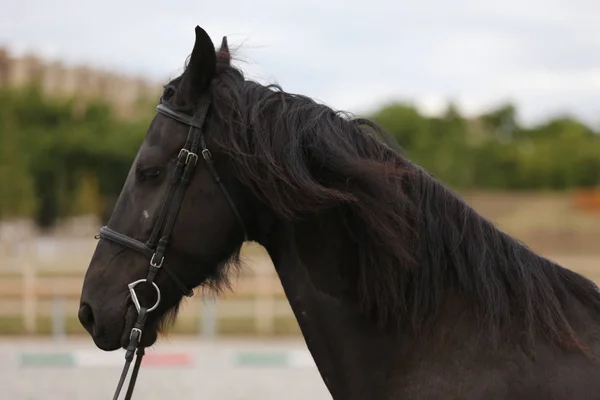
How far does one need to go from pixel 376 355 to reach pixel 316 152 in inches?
27.9

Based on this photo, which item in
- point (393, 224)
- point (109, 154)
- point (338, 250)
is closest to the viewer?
point (393, 224)

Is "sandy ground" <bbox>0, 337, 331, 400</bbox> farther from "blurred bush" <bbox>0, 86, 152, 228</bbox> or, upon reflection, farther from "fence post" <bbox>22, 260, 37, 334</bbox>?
"blurred bush" <bbox>0, 86, 152, 228</bbox>

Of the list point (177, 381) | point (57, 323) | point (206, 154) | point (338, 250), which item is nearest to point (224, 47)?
point (206, 154)

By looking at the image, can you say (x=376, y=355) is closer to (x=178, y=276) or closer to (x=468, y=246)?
(x=468, y=246)

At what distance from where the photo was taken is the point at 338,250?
273 centimetres

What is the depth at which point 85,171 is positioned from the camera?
204 feet

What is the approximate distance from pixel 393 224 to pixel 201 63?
0.85m

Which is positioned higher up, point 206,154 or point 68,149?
point 206,154

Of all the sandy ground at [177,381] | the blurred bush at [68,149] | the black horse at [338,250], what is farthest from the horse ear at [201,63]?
the blurred bush at [68,149]

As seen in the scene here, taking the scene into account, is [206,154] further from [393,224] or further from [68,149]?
[68,149]

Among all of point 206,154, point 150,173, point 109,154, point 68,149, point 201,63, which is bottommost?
point 68,149

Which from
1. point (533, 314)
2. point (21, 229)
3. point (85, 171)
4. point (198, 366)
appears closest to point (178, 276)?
point (533, 314)

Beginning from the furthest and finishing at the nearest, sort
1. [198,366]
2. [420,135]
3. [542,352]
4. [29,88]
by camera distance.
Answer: [420,135]
[29,88]
[198,366]
[542,352]

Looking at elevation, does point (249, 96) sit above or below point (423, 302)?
above
